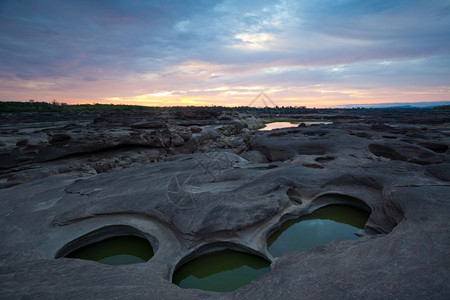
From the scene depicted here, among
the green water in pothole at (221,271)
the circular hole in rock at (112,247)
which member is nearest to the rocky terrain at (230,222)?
the circular hole in rock at (112,247)

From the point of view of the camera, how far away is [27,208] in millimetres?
6742

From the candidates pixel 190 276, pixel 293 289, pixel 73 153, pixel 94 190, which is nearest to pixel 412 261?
pixel 293 289

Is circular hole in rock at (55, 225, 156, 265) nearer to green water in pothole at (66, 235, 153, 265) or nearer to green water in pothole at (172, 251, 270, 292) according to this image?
green water in pothole at (66, 235, 153, 265)

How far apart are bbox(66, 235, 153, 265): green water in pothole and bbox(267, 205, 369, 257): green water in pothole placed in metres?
3.11

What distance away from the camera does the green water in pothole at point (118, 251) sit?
17.8ft

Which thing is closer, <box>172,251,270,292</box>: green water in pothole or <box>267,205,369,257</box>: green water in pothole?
<box>172,251,270,292</box>: green water in pothole

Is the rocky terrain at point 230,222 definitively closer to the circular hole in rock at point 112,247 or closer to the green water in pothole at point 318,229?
the circular hole in rock at point 112,247

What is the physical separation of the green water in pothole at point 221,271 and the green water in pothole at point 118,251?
1.18 meters

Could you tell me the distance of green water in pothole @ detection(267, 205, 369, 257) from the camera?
566cm

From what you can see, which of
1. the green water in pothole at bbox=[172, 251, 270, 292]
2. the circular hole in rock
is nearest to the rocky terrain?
the circular hole in rock

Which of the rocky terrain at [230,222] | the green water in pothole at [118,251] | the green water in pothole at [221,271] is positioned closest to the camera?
the rocky terrain at [230,222]

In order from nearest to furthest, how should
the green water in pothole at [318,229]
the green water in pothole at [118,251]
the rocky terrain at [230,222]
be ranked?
the rocky terrain at [230,222], the green water in pothole at [118,251], the green water in pothole at [318,229]

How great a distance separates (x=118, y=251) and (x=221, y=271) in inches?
107

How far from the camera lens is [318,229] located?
629 cm
